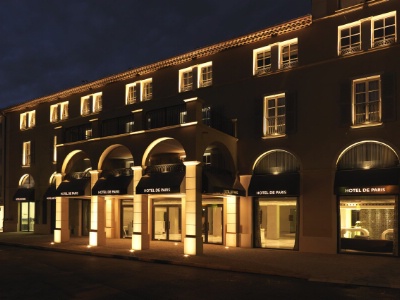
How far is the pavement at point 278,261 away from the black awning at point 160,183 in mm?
2736

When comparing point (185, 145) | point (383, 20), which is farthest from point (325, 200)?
point (383, 20)

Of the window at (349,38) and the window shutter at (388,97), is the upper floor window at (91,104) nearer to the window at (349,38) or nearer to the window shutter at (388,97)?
the window at (349,38)

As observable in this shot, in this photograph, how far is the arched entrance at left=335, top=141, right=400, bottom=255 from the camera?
17781 mm

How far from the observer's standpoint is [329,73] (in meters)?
19.7

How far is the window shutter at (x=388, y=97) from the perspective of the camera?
17.8 meters

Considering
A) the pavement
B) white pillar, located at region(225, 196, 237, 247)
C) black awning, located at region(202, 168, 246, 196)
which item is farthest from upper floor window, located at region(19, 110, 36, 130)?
black awning, located at region(202, 168, 246, 196)

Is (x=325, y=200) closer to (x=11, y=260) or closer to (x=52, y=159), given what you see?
(x=11, y=260)

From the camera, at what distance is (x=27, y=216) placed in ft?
116

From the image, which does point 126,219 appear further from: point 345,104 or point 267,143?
point 345,104

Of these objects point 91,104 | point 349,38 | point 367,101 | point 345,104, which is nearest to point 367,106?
point 367,101

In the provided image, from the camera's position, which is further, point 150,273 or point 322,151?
point 322,151

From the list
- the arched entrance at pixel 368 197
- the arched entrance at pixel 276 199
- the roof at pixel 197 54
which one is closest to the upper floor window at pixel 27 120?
the roof at pixel 197 54

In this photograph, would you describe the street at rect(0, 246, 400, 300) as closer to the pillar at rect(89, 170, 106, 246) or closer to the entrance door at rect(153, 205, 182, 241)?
the pillar at rect(89, 170, 106, 246)

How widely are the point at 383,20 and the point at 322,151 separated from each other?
19.2ft
